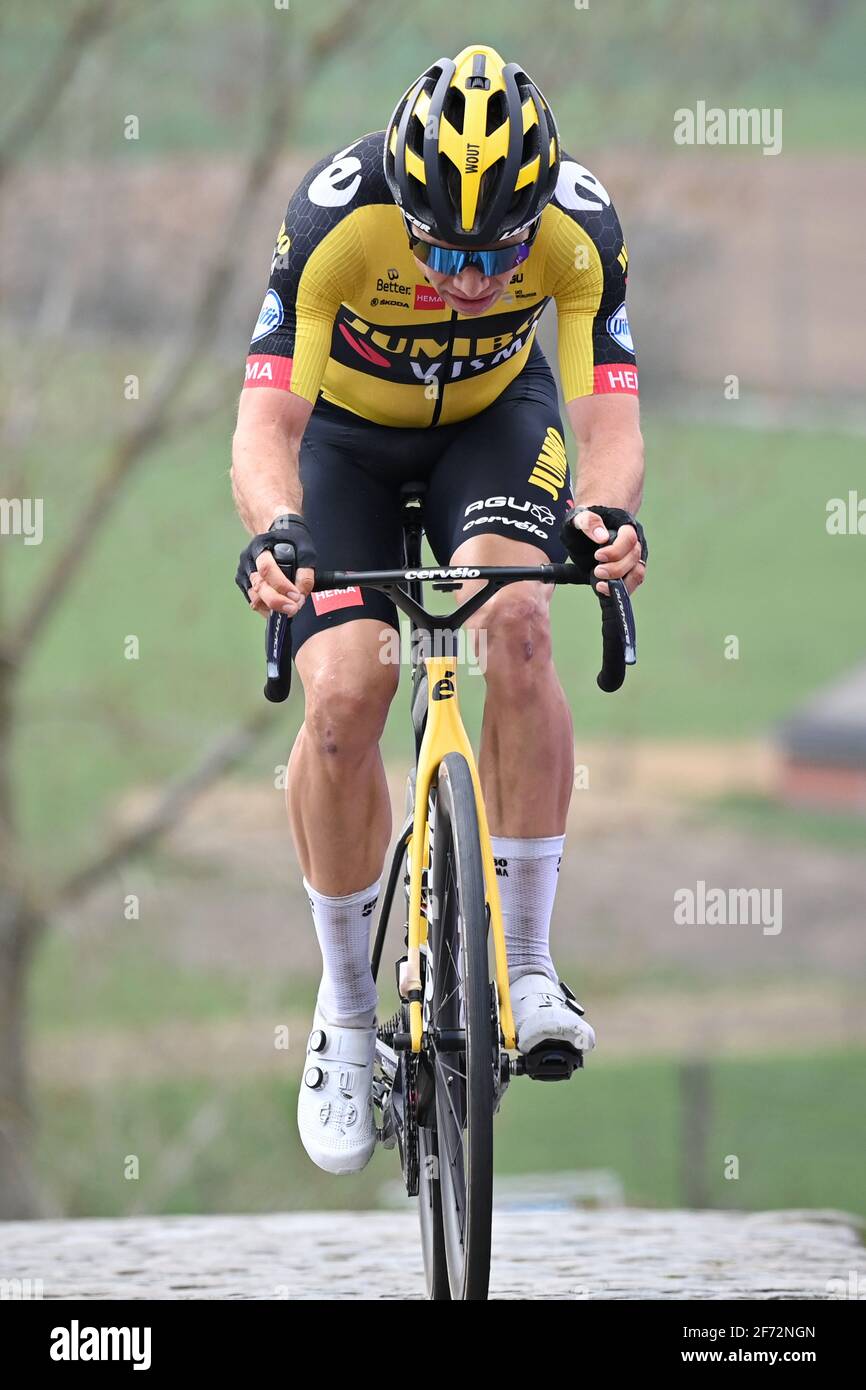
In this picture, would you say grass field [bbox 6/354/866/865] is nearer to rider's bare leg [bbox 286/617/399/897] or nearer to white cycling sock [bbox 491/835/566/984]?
rider's bare leg [bbox 286/617/399/897]

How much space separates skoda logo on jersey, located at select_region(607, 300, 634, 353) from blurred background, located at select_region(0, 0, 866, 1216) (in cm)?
431

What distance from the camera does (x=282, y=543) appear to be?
3.69 metres

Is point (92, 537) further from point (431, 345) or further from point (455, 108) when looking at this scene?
point (455, 108)

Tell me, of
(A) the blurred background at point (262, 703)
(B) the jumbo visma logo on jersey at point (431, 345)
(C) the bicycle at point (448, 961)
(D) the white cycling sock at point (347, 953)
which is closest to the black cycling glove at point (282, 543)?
(C) the bicycle at point (448, 961)

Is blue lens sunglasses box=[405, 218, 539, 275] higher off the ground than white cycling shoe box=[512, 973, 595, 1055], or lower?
higher

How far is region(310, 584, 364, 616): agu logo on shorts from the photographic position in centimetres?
433

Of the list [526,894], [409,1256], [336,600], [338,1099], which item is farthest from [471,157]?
[409,1256]

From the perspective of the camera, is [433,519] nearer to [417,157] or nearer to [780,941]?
[417,157]

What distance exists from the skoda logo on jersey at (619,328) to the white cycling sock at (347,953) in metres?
1.35

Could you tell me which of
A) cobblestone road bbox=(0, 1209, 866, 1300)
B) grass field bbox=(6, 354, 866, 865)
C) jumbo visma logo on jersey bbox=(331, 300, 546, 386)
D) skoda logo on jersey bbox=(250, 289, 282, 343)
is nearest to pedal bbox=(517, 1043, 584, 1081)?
cobblestone road bbox=(0, 1209, 866, 1300)

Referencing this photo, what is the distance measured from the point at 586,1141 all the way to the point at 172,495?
8.79 metres

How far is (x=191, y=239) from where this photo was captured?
58.1ft

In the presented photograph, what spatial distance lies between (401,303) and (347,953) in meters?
1.50
